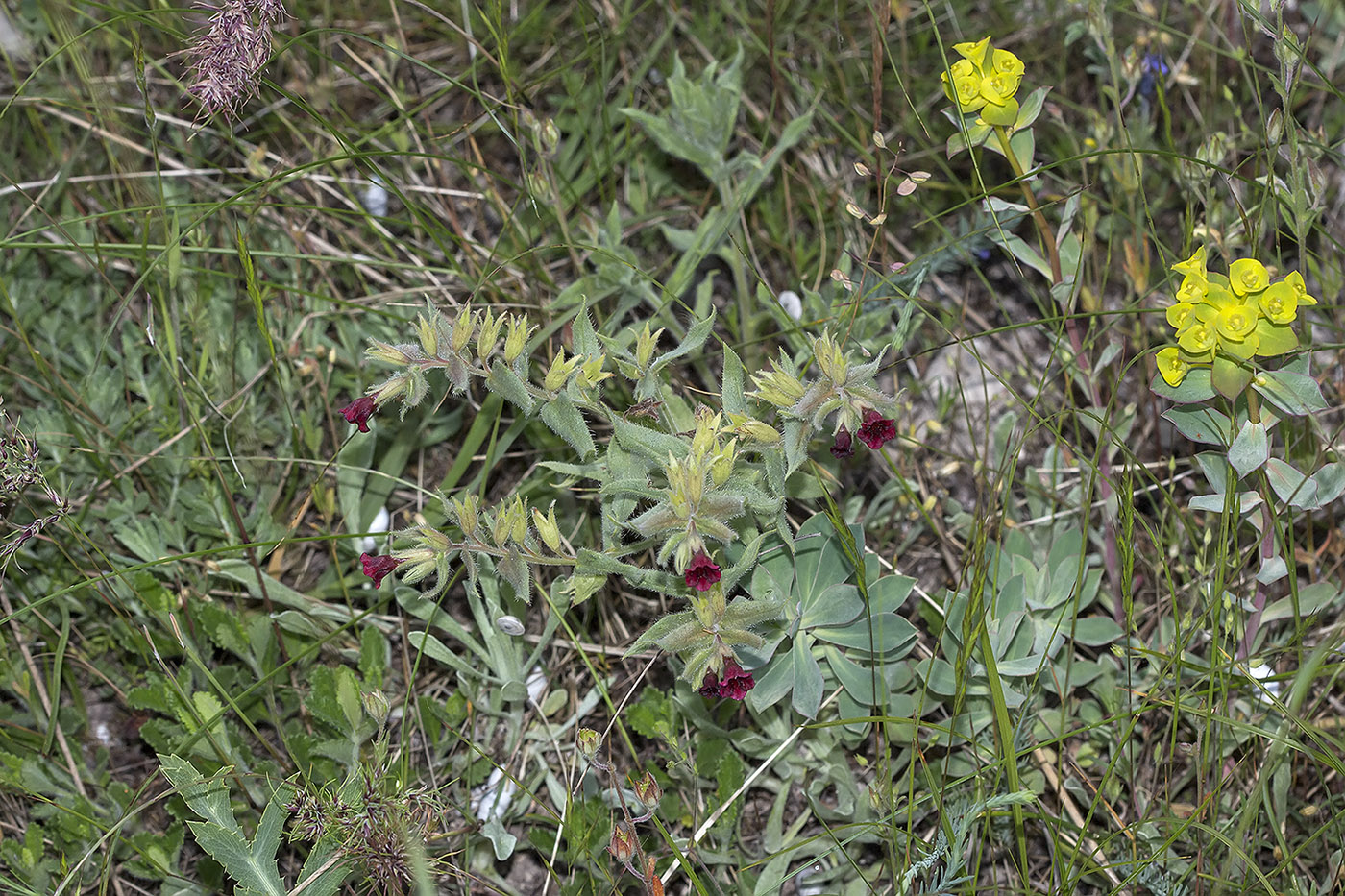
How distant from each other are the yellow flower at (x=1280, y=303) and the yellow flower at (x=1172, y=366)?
7.6 inches

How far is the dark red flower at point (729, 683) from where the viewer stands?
2.13 meters

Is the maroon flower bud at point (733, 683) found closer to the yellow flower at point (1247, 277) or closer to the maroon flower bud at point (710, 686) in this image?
the maroon flower bud at point (710, 686)

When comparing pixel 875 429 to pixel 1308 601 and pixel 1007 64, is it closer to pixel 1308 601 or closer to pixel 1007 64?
pixel 1007 64

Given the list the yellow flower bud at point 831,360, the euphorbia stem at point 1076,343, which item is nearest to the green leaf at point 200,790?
the yellow flower bud at point 831,360

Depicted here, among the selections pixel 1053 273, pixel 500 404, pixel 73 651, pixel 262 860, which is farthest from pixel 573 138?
pixel 262 860

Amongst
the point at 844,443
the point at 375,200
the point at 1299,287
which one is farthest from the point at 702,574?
the point at 375,200

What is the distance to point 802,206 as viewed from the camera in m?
3.57

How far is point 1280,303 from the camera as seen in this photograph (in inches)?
85.5

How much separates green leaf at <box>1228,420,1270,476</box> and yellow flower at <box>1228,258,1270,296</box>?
32cm

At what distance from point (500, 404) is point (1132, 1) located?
2.82 metres

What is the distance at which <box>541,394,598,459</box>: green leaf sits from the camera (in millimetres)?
2467

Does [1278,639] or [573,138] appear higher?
[573,138]

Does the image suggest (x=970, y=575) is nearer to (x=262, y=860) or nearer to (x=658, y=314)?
(x=658, y=314)

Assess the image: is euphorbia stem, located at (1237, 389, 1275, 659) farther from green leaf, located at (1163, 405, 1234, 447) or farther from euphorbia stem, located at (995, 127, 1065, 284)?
euphorbia stem, located at (995, 127, 1065, 284)
